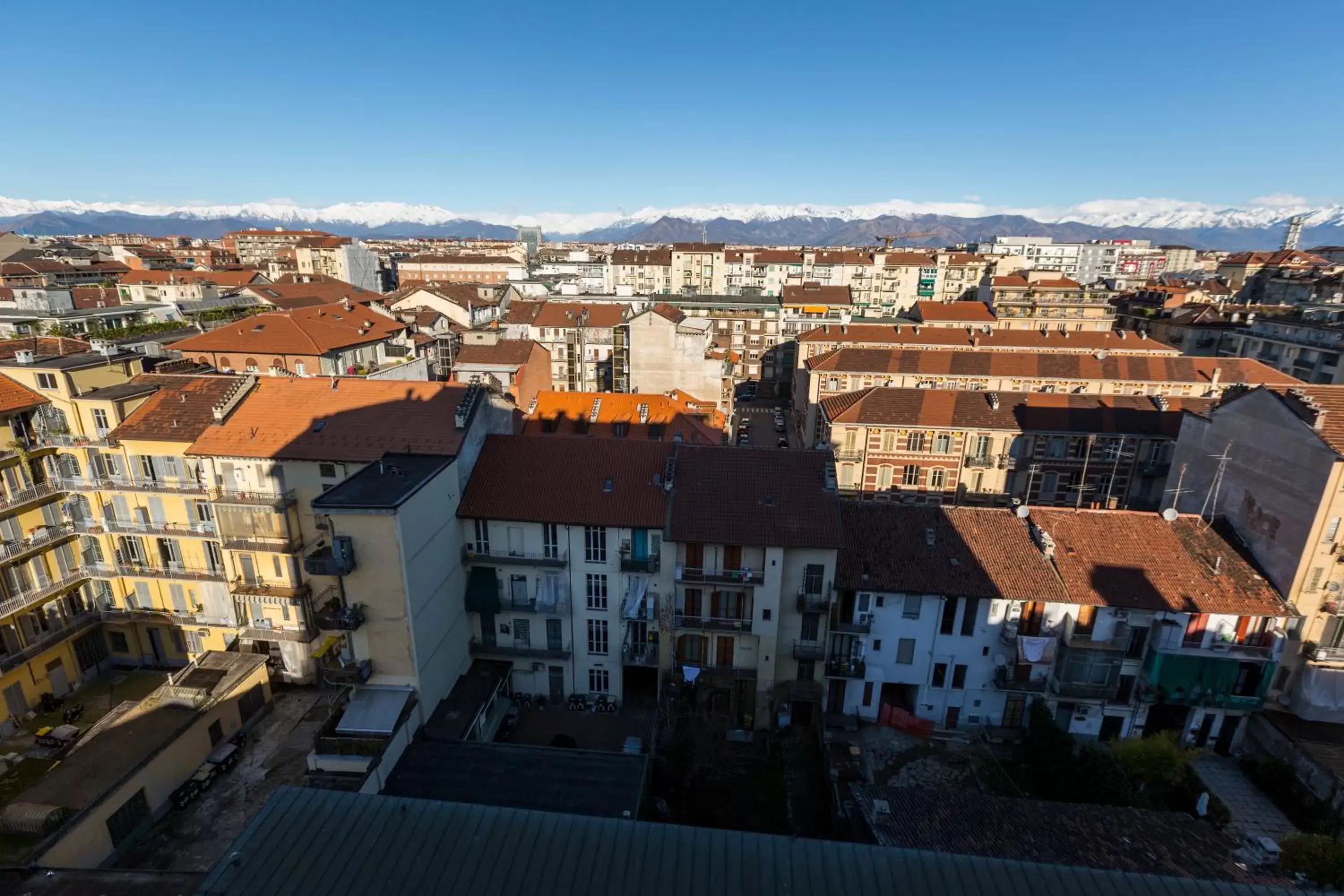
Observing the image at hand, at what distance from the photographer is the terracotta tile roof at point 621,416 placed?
51.4m

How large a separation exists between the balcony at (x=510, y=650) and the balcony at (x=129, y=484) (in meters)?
17.3

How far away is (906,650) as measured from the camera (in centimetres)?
3328

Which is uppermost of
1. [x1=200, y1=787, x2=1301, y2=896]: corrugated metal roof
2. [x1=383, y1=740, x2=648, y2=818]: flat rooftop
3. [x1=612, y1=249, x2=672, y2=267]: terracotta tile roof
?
[x1=612, y1=249, x2=672, y2=267]: terracotta tile roof

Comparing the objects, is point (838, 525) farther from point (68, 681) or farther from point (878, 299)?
point (878, 299)

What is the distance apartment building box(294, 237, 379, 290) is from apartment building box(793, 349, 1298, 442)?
125417 mm

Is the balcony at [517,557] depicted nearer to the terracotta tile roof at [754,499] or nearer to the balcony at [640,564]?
the balcony at [640,564]

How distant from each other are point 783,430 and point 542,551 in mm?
58252

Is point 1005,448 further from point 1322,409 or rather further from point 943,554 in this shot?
point 943,554

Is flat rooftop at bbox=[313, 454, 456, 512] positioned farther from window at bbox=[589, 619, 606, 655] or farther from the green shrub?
the green shrub

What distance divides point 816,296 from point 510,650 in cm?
9318

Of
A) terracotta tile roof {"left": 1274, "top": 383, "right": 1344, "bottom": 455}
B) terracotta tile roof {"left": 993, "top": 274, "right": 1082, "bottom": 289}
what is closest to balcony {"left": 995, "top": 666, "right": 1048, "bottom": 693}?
terracotta tile roof {"left": 1274, "top": 383, "right": 1344, "bottom": 455}

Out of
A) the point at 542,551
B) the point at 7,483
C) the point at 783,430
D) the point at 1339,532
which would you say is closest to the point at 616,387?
the point at 783,430

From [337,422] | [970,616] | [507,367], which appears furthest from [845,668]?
[507,367]

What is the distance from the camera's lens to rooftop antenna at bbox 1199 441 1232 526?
34938mm
